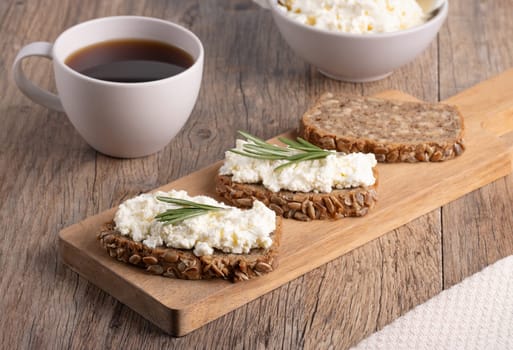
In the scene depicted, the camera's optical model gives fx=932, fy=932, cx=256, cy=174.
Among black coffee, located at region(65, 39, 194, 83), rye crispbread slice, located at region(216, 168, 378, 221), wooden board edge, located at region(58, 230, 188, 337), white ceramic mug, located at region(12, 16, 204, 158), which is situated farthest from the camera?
black coffee, located at region(65, 39, 194, 83)

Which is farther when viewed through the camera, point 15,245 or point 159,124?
point 159,124

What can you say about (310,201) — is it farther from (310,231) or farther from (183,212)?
(183,212)

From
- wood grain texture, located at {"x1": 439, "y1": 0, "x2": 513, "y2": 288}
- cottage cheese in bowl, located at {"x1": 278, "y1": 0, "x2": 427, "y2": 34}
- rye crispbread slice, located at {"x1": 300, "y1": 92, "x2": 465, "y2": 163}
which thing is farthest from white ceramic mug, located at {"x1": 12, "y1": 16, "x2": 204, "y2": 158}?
wood grain texture, located at {"x1": 439, "y1": 0, "x2": 513, "y2": 288}

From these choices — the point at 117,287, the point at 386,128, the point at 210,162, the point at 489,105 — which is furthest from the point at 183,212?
the point at 489,105

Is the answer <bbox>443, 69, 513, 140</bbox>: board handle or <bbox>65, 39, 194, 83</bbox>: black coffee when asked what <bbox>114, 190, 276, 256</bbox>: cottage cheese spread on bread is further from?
<bbox>443, 69, 513, 140</bbox>: board handle

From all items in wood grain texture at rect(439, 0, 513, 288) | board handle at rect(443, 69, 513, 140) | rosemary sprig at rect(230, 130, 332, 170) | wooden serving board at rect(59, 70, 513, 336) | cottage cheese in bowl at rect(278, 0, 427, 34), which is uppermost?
cottage cheese in bowl at rect(278, 0, 427, 34)

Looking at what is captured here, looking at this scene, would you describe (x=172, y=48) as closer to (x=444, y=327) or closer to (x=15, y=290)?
(x=15, y=290)

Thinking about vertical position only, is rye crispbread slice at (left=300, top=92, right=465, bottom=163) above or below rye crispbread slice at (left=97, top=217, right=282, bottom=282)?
below

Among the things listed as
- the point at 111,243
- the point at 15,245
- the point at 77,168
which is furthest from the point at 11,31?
the point at 111,243
